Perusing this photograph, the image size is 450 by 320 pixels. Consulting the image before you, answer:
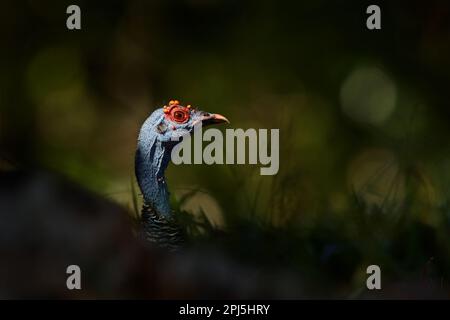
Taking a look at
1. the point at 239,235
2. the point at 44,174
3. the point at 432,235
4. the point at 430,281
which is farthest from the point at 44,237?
the point at 432,235

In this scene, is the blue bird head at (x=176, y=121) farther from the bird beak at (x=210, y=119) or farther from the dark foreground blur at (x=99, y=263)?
the dark foreground blur at (x=99, y=263)

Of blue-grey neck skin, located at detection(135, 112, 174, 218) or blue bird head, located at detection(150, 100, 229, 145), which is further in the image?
blue bird head, located at detection(150, 100, 229, 145)

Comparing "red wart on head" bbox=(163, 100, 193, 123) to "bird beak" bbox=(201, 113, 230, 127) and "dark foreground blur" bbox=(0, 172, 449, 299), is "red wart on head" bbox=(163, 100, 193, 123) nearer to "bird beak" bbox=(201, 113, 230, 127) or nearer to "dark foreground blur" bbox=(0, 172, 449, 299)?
"bird beak" bbox=(201, 113, 230, 127)

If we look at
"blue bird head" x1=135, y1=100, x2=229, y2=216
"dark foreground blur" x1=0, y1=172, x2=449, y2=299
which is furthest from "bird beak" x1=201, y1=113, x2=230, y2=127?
"dark foreground blur" x1=0, y1=172, x2=449, y2=299

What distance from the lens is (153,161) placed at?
1.79 m

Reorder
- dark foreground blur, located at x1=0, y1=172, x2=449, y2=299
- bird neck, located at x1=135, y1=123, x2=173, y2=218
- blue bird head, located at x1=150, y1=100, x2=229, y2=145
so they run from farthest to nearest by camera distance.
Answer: blue bird head, located at x1=150, y1=100, x2=229, y2=145, bird neck, located at x1=135, y1=123, x2=173, y2=218, dark foreground blur, located at x1=0, y1=172, x2=449, y2=299

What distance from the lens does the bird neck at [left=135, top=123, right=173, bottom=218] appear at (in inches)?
67.7

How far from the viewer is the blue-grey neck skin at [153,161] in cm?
172

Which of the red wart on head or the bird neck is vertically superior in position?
the red wart on head

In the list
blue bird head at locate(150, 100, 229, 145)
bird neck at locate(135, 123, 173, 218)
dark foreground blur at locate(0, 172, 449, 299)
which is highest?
blue bird head at locate(150, 100, 229, 145)

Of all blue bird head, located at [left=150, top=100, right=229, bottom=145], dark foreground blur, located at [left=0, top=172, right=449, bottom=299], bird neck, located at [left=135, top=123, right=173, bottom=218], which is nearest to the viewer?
dark foreground blur, located at [left=0, top=172, right=449, bottom=299]

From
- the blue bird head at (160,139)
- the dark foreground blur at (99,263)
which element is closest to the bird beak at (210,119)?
the blue bird head at (160,139)

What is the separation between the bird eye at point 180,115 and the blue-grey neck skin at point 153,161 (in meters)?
0.03

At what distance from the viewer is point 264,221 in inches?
62.5
